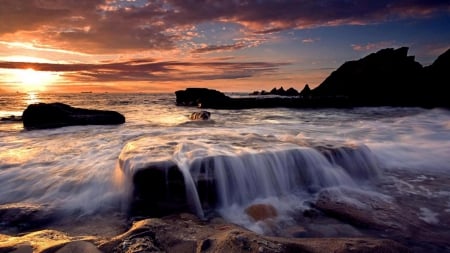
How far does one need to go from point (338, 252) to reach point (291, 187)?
8.81ft

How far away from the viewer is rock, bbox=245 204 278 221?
170 inches

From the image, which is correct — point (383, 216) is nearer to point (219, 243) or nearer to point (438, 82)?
point (219, 243)

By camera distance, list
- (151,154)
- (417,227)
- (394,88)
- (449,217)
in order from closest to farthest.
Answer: (417,227), (449,217), (151,154), (394,88)

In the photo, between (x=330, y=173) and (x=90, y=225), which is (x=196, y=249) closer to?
(x=90, y=225)

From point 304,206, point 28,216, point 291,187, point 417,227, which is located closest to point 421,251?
point 417,227

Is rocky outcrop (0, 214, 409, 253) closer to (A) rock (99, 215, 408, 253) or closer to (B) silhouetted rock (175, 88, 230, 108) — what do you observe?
(A) rock (99, 215, 408, 253)

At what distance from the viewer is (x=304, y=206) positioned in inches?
183

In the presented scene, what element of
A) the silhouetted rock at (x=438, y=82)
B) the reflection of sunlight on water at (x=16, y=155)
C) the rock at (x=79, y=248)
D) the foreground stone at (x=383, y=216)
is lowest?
the reflection of sunlight on water at (x=16, y=155)

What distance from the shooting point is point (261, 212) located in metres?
4.51

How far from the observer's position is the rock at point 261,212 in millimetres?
4320

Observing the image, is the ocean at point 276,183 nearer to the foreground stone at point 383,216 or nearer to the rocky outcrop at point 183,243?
the foreground stone at point 383,216

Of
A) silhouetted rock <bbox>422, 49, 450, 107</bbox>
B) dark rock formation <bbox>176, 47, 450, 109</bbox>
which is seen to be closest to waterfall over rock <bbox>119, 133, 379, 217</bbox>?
dark rock formation <bbox>176, 47, 450, 109</bbox>

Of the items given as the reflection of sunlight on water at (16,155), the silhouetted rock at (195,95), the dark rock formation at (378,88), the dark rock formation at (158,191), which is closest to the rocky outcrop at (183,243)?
the dark rock formation at (158,191)

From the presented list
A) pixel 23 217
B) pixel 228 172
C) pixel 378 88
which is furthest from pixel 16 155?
pixel 378 88
